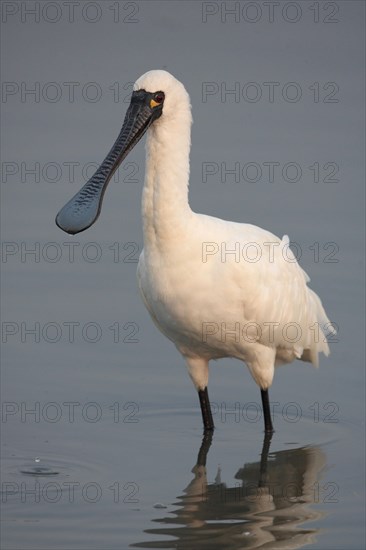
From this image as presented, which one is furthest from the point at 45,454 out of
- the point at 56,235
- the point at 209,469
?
the point at 56,235

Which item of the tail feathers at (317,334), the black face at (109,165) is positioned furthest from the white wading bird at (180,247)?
the tail feathers at (317,334)

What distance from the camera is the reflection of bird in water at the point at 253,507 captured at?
8242 millimetres

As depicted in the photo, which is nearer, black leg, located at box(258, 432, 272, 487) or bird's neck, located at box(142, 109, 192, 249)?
black leg, located at box(258, 432, 272, 487)

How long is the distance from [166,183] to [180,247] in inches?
16.6

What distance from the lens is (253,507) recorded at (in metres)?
8.91

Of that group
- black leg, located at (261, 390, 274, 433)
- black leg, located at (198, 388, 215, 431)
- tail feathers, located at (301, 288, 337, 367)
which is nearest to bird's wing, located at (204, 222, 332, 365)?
tail feathers, located at (301, 288, 337, 367)

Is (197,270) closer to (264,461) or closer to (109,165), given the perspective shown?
(109,165)

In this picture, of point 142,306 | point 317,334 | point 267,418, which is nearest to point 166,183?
point 267,418

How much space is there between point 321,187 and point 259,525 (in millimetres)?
7506

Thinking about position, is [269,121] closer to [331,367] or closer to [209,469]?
[331,367]

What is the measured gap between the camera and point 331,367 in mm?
11617

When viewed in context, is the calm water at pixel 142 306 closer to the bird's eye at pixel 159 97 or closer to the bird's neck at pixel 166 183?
the bird's neck at pixel 166 183

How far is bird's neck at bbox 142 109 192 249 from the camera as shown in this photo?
9820mm

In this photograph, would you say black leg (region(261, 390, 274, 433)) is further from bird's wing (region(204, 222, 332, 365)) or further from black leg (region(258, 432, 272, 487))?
bird's wing (region(204, 222, 332, 365))
